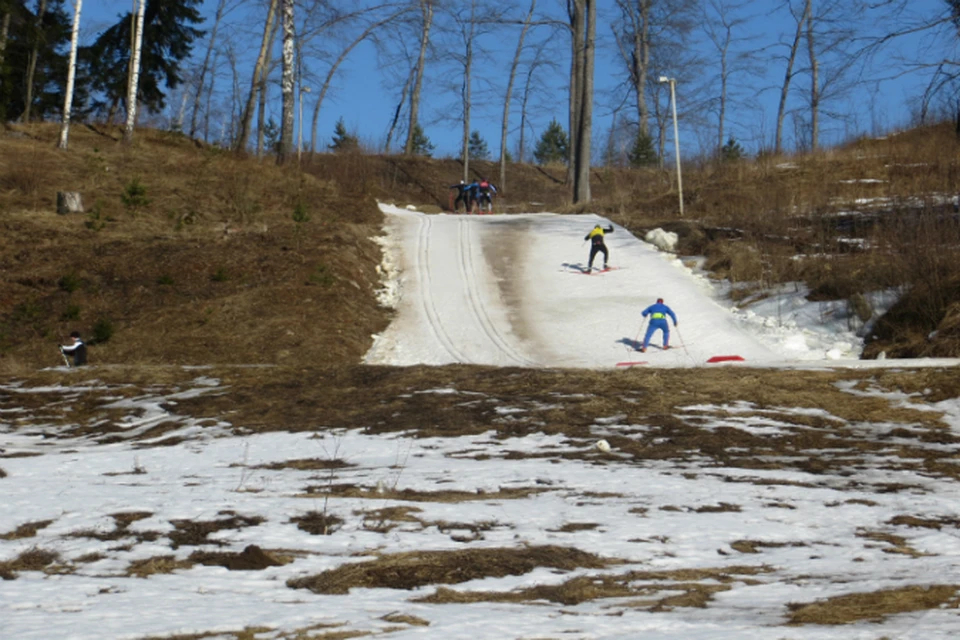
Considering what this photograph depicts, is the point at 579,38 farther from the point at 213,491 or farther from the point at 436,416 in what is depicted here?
the point at 213,491

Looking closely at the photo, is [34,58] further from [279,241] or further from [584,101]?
[584,101]

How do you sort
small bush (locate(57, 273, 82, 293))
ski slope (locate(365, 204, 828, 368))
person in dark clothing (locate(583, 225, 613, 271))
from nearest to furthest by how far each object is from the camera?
ski slope (locate(365, 204, 828, 368)), small bush (locate(57, 273, 82, 293)), person in dark clothing (locate(583, 225, 613, 271))

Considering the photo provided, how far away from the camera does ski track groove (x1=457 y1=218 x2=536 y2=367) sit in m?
17.6

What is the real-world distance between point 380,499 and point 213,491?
124cm

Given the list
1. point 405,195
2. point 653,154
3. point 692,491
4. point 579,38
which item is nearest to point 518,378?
point 692,491

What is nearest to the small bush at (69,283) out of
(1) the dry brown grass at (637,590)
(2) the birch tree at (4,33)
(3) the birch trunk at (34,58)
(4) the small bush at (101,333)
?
(4) the small bush at (101,333)

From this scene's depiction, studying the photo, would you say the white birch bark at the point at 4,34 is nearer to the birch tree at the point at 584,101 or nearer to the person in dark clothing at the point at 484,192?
the person in dark clothing at the point at 484,192

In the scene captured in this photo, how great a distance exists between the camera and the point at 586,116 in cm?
3653

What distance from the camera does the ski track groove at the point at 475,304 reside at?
57.8ft

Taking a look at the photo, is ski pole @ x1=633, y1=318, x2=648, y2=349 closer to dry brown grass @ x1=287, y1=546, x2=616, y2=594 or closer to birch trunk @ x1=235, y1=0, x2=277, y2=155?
dry brown grass @ x1=287, y1=546, x2=616, y2=594

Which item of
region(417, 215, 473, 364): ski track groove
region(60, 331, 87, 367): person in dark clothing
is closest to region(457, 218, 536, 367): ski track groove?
region(417, 215, 473, 364): ski track groove

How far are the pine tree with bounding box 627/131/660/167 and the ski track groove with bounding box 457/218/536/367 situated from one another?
87.8ft

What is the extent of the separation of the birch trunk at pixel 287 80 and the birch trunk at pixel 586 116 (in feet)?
36.6

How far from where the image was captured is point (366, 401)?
1101cm
